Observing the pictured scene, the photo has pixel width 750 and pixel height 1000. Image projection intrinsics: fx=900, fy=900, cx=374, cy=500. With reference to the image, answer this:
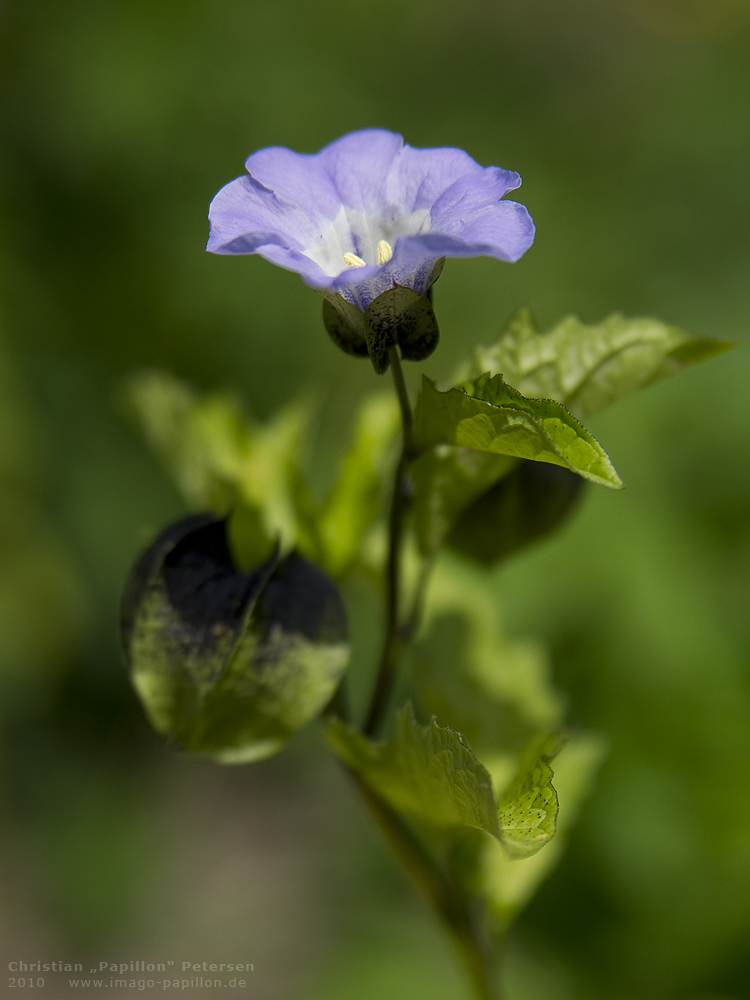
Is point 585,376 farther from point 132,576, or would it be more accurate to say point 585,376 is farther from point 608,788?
point 608,788

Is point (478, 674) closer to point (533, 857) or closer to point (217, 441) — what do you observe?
point (533, 857)

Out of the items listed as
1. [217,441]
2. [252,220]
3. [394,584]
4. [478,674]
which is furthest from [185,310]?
[252,220]

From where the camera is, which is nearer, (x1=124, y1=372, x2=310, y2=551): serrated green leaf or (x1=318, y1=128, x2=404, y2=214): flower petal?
(x1=318, y1=128, x2=404, y2=214): flower petal

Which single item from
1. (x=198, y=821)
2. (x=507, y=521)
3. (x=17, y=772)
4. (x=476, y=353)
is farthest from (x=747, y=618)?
(x=17, y=772)

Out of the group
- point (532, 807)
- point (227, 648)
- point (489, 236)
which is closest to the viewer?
point (489, 236)

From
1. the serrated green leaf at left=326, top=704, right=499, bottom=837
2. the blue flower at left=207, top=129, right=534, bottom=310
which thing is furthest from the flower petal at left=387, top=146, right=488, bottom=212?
the serrated green leaf at left=326, top=704, right=499, bottom=837

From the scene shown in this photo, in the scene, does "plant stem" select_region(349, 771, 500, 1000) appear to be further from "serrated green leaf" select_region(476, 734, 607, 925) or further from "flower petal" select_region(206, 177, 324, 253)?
"flower petal" select_region(206, 177, 324, 253)
